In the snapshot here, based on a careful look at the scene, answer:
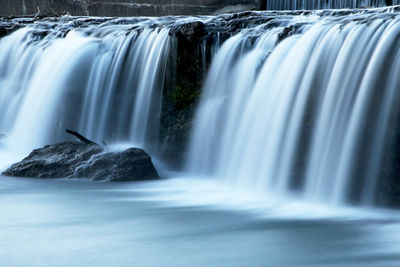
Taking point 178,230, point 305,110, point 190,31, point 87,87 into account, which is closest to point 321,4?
point 190,31

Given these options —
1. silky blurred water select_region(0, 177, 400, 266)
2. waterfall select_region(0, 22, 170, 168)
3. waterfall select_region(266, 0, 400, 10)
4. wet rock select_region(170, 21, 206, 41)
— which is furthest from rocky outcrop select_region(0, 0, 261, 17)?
silky blurred water select_region(0, 177, 400, 266)

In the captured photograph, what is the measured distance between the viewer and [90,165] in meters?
5.73

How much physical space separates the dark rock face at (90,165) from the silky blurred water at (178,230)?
1.29ft

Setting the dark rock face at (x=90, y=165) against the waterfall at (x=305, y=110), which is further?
the dark rock face at (x=90, y=165)

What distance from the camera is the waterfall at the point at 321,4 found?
11.0 metres

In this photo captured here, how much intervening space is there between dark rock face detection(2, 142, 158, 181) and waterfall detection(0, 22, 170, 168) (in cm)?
72

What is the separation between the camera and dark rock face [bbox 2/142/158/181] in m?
5.64

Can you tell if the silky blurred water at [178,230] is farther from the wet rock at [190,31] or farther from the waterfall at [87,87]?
the wet rock at [190,31]

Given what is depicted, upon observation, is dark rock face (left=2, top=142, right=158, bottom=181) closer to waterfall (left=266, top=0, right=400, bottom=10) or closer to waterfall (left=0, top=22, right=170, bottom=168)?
waterfall (left=0, top=22, right=170, bottom=168)

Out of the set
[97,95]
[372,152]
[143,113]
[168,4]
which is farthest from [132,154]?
[168,4]

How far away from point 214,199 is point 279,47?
61.7 inches

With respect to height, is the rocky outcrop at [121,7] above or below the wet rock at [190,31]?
below

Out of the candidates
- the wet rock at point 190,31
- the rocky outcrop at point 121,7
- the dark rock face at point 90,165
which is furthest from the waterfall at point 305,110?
the rocky outcrop at point 121,7

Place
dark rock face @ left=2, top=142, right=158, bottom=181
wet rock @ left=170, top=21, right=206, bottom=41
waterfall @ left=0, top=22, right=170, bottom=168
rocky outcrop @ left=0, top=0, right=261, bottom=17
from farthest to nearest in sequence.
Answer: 1. rocky outcrop @ left=0, top=0, right=261, bottom=17
2. waterfall @ left=0, top=22, right=170, bottom=168
3. wet rock @ left=170, top=21, right=206, bottom=41
4. dark rock face @ left=2, top=142, right=158, bottom=181
